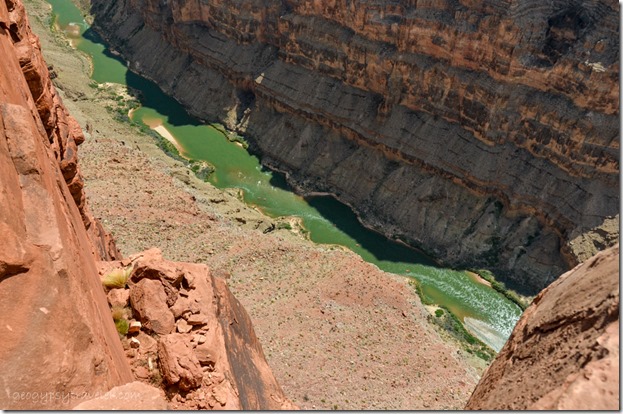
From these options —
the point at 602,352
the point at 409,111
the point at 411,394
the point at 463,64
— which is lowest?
the point at 411,394

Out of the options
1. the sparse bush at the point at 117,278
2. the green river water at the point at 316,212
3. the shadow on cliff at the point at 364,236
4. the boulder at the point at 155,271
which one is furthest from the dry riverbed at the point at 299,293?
the sparse bush at the point at 117,278

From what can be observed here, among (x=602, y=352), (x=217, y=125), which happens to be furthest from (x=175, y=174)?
(x=602, y=352)

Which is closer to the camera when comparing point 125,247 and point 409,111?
point 125,247

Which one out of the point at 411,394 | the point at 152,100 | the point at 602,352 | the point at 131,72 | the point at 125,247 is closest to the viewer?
the point at 602,352

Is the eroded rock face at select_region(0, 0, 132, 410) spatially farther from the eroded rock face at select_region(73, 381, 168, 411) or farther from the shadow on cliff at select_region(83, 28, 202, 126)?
the shadow on cliff at select_region(83, 28, 202, 126)

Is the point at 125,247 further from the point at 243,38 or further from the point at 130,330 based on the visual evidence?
the point at 243,38

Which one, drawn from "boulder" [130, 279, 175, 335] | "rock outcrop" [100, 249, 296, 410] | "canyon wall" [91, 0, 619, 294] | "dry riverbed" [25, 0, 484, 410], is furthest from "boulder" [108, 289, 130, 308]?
"canyon wall" [91, 0, 619, 294]

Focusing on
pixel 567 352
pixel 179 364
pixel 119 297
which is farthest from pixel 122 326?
pixel 567 352

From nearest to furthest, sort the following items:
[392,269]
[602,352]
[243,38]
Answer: [602,352] < [392,269] < [243,38]
